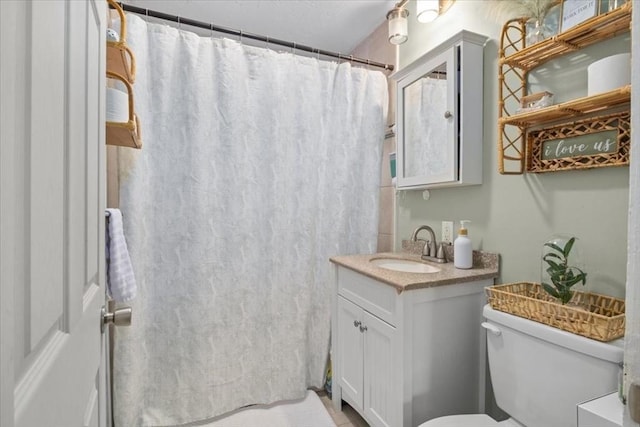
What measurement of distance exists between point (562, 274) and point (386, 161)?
130 cm

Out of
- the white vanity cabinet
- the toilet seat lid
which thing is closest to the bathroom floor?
the white vanity cabinet

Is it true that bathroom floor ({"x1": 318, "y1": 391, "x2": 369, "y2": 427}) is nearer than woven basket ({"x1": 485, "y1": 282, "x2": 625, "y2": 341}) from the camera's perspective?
No

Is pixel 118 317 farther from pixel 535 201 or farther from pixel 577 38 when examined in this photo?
pixel 577 38

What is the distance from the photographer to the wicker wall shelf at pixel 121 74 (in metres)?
1.08

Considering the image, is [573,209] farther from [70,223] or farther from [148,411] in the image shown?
[148,411]

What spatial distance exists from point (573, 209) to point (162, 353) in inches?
75.6

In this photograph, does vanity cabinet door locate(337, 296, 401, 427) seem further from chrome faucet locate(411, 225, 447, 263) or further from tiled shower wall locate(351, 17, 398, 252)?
tiled shower wall locate(351, 17, 398, 252)

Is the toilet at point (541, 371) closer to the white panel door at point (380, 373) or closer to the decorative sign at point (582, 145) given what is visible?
the white panel door at point (380, 373)

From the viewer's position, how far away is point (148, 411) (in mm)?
1589

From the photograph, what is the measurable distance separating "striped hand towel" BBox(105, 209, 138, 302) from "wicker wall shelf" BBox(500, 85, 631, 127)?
4.91 ft

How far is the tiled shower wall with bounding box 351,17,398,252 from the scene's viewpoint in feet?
6.76

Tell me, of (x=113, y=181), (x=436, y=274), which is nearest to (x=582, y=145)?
(x=436, y=274)

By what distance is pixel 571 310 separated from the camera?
867 millimetres

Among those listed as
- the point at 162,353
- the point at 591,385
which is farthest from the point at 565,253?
the point at 162,353
